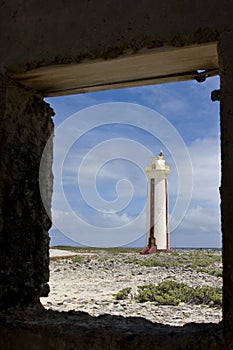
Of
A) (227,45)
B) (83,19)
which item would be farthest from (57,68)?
(227,45)

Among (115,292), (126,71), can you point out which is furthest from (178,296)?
(126,71)

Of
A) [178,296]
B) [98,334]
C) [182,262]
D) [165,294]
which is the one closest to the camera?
[98,334]

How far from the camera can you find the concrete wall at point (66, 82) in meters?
1.96

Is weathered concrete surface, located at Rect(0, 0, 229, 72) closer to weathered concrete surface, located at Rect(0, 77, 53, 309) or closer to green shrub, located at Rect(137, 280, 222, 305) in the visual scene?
weathered concrete surface, located at Rect(0, 77, 53, 309)

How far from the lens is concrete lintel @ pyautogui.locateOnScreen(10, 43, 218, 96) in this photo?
7.11 ft

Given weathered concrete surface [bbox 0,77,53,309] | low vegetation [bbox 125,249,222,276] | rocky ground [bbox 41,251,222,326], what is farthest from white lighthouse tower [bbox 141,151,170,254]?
weathered concrete surface [bbox 0,77,53,309]

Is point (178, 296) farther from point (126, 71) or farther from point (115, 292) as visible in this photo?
point (126, 71)

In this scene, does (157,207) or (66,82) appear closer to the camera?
(66,82)

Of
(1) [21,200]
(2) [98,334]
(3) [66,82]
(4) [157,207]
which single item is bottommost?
(2) [98,334]

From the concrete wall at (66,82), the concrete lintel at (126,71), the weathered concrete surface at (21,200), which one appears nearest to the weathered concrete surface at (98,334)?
the concrete wall at (66,82)

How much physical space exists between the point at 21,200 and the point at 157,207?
20108mm

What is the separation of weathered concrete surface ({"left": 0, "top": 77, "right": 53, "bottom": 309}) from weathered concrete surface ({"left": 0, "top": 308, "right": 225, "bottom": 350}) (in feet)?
0.78

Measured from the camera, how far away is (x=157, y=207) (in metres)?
22.4

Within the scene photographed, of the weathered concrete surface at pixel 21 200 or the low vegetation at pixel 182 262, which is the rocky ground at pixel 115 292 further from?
the weathered concrete surface at pixel 21 200
